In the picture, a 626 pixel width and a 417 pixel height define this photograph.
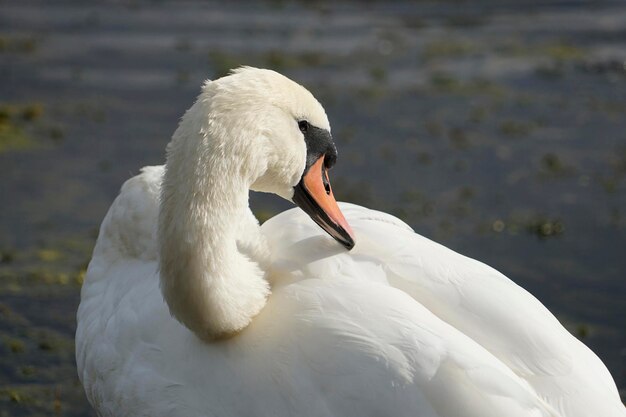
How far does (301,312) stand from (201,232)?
0.42m

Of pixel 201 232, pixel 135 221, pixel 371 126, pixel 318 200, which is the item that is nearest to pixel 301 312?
pixel 201 232

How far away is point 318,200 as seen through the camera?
401cm

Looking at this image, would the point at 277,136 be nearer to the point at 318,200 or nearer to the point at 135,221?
the point at 318,200

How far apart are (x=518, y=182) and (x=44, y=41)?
426cm

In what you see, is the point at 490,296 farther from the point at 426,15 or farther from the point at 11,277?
the point at 426,15

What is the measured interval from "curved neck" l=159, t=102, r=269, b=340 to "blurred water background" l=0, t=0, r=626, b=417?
1626 millimetres

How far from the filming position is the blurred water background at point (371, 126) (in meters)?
6.02

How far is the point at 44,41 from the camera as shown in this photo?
361 inches

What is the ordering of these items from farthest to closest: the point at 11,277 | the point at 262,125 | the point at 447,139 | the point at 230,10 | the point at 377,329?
the point at 230,10, the point at 447,139, the point at 11,277, the point at 262,125, the point at 377,329

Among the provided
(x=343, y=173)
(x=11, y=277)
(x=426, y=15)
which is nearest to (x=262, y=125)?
(x=11, y=277)

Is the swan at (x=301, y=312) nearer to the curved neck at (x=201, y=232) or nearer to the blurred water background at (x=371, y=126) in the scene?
the curved neck at (x=201, y=232)

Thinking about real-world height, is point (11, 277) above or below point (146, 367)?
below

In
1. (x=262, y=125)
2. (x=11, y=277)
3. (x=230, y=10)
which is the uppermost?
(x=262, y=125)

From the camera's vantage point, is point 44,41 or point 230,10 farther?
point 230,10
